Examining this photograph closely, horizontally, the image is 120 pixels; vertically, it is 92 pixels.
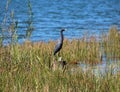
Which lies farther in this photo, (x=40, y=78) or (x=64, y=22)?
(x=64, y=22)

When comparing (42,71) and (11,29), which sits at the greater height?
(11,29)

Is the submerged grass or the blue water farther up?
the submerged grass

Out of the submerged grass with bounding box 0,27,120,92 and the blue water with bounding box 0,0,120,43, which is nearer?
the submerged grass with bounding box 0,27,120,92

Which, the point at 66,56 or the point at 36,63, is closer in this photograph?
the point at 36,63

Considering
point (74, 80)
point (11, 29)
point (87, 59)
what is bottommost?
point (87, 59)

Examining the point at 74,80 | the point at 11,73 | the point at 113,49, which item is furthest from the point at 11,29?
the point at 113,49

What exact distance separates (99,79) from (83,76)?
0.35m

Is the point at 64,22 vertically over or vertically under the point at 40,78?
under

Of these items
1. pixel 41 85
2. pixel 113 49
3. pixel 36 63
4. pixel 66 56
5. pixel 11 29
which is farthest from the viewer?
pixel 113 49

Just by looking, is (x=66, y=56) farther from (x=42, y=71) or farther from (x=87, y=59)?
(x=42, y=71)

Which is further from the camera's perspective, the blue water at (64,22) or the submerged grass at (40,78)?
the blue water at (64,22)

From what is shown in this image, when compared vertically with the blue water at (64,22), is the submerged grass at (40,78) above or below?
above

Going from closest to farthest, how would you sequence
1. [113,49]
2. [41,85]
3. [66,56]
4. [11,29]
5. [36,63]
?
[41,85] < [11,29] < [36,63] < [66,56] < [113,49]

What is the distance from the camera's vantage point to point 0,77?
9.24 m
